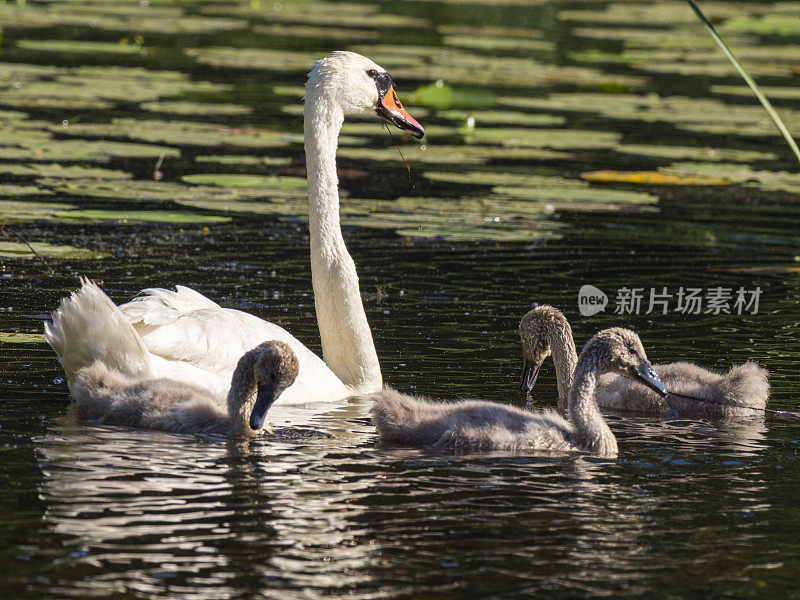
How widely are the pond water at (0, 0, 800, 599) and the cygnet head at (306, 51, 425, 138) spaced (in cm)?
164

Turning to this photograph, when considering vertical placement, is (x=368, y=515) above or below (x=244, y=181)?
below

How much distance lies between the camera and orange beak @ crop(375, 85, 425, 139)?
31.2ft

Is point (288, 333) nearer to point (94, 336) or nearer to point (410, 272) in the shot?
point (94, 336)

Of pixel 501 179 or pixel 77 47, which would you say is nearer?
pixel 501 179

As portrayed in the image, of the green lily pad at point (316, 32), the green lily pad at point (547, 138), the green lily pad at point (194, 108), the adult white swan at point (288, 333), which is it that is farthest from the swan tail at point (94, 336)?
the green lily pad at point (316, 32)

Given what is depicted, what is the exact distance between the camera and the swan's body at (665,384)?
27.3 feet

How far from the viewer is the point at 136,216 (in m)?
13.0

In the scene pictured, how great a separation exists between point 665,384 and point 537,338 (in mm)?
855

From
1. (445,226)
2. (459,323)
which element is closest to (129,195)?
(445,226)

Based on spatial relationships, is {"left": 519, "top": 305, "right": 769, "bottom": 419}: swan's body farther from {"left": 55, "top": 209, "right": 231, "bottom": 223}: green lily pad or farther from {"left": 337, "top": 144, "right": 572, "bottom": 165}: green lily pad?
{"left": 337, "top": 144, "right": 572, "bottom": 165}: green lily pad

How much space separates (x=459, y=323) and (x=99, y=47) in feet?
48.1

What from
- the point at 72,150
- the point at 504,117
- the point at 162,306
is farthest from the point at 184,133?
the point at 162,306

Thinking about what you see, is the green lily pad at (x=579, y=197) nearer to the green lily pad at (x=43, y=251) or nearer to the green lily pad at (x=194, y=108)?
the green lily pad at (x=43, y=251)

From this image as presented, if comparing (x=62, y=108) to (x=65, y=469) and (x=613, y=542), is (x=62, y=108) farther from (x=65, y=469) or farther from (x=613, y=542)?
(x=613, y=542)
